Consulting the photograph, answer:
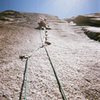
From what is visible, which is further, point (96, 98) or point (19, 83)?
point (19, 83)

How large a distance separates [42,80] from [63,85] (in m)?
1.01

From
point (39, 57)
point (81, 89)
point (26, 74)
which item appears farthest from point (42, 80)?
point (39, 57)

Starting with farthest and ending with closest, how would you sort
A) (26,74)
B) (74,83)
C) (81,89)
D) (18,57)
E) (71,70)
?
(18,57)
(71,70)
(26,74)
(74,83)
(81,89)

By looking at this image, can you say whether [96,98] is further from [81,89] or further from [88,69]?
[88,69]

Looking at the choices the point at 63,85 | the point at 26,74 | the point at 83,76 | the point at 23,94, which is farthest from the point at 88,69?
the point at 23,94

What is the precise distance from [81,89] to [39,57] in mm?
4293

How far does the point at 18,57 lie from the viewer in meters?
9.46

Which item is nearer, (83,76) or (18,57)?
(83,76)

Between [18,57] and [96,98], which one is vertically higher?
[18,57]

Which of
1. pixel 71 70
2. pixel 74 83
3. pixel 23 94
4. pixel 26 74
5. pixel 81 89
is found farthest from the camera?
pixel 71 70

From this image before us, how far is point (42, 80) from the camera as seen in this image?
6.51 meters

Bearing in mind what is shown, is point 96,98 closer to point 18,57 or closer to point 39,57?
point 39,57

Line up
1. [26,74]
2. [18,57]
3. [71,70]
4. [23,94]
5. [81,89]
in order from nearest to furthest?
[23,94], [81,89], [26,74], [71,70], [18,57]

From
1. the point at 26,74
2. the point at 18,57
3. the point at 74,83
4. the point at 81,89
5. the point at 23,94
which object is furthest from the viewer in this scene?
the point at 18,57
